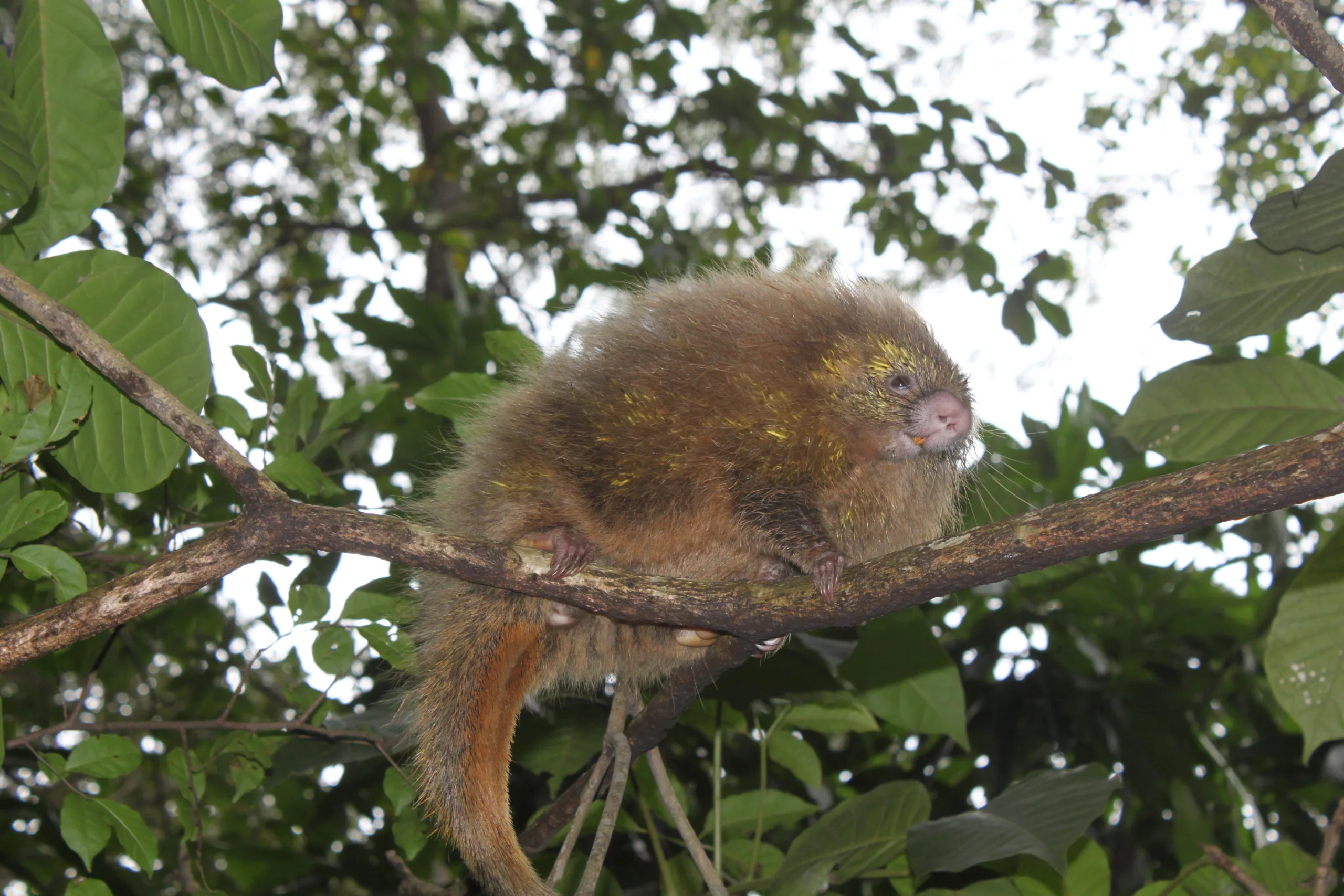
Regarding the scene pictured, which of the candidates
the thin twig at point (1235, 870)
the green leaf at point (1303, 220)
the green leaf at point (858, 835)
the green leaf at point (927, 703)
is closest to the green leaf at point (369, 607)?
the green leaf at point (858, 835)

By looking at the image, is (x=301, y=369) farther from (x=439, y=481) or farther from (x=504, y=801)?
(x=504, y=801)

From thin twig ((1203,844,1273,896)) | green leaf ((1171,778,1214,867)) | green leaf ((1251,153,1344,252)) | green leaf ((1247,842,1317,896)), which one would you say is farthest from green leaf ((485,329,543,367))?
green leaf ((1171,778,1214,867))

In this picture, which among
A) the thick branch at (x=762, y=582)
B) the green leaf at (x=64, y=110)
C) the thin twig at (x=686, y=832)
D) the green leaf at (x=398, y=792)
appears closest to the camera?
the thick branch at (x=762, y=582)

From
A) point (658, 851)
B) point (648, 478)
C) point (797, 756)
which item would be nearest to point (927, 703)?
point (797, 756)

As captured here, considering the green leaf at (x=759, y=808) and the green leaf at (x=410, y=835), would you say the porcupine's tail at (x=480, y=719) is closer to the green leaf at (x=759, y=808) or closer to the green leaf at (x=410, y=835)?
the green leaf at (x=410, y=835)

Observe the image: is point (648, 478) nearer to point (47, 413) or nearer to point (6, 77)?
point (47, 413)

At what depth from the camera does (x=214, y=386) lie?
6.21ft

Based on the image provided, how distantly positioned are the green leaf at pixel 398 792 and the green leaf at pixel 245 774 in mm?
232

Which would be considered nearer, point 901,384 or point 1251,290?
point 1251,290

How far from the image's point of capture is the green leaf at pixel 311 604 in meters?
1.77

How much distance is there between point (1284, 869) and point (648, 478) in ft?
4.24

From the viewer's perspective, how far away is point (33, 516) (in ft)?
4.45

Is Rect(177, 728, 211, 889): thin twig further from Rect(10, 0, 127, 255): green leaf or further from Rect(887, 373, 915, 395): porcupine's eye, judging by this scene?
Rect(887, 373, 915, 395): porcupine's eye

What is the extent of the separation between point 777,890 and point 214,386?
138cm
